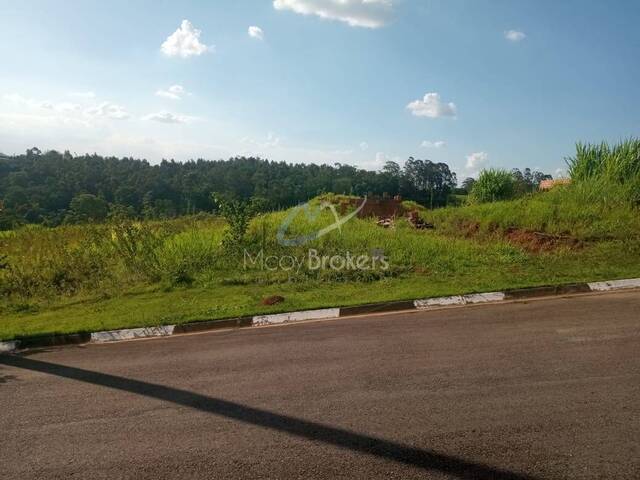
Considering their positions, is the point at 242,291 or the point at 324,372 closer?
the point at 324,372

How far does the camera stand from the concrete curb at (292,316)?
22.7 feet

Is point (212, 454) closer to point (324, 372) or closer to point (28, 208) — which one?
point (324, 372)

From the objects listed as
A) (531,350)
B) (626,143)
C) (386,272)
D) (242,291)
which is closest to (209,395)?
(531,350)

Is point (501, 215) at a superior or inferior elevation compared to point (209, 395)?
superior

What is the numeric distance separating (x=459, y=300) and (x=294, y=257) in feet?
14.9

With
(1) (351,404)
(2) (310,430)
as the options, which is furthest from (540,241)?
(2) (310,430)

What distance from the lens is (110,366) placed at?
551 cm

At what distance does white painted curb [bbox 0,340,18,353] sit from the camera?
6.75 m

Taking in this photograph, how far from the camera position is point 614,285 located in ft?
24.1

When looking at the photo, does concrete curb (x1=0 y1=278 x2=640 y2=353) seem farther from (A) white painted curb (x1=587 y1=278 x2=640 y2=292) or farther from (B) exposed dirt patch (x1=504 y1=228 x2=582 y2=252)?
(B) exposed dirt patch (x1=504 y1=228 x2=582 y2=252)

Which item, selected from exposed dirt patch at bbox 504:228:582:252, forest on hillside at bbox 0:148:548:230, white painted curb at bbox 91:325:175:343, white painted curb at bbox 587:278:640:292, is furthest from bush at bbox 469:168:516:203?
white painted curb at bbox 91:325:175:343

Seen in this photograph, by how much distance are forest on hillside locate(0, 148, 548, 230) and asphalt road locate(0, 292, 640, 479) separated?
58.2 ft

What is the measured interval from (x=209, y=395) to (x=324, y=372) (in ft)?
3.90

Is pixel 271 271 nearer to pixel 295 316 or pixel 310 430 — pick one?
pixel 295 316
